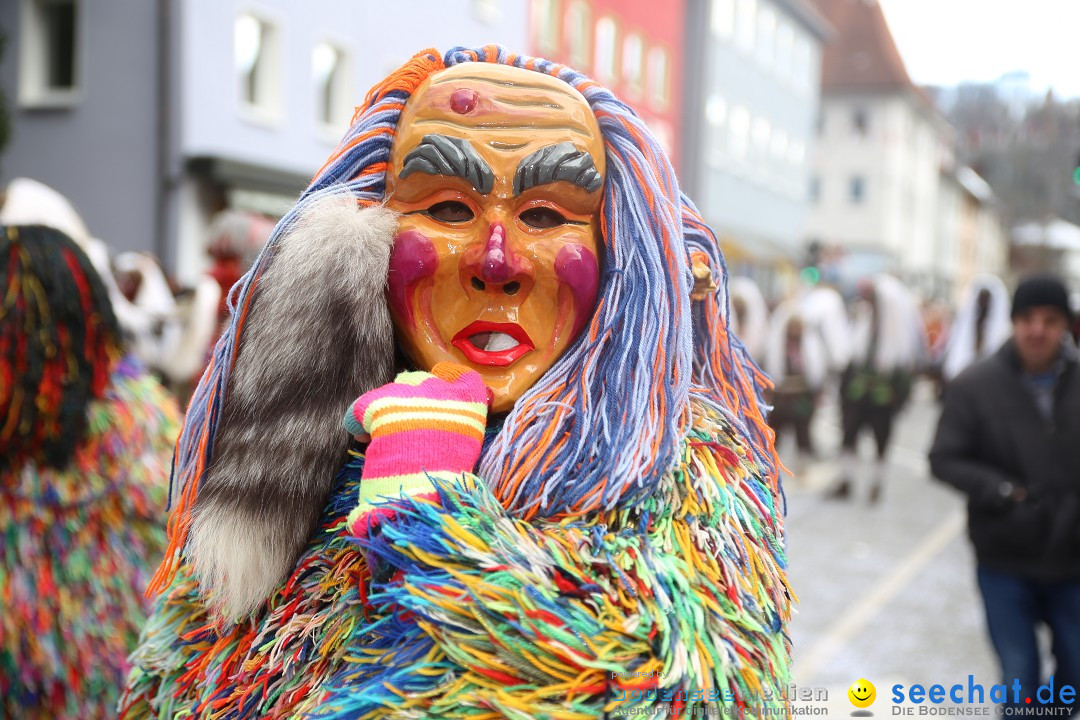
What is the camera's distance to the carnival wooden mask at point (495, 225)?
1.55 m

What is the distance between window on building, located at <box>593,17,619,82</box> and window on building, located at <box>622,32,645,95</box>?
457 mm

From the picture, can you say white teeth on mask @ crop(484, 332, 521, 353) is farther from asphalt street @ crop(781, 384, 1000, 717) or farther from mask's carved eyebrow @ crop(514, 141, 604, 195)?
asphalt street @ crop(781, 384, 1000, 717)

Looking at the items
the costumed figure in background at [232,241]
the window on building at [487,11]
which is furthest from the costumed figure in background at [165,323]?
the window on building at [487,11]

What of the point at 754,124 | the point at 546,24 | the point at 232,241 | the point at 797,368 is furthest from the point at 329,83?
the point at 754,124

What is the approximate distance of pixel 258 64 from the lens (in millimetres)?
13258

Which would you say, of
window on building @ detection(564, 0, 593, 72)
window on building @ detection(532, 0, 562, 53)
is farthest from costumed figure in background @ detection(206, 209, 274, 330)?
window on building @ detection(564, 0, 593, 72)

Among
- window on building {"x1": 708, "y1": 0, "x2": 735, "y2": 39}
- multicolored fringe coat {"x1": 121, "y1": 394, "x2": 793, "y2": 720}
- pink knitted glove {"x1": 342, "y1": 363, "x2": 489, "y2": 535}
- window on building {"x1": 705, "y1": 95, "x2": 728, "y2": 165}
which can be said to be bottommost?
multicolored fringe coat {"x1": 121, "y1": 394, "x2": 793, "y2": 720}

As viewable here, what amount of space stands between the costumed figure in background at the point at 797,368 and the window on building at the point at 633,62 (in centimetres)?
1288

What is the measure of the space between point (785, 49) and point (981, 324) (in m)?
24.4

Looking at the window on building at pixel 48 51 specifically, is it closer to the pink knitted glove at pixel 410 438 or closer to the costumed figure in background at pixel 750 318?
the costumed figure in background at pixel 750 318

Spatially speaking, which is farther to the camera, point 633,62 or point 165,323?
point 633,62

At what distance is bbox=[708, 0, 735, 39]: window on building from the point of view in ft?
81.7

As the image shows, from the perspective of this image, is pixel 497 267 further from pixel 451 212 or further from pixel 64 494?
pixel 64 494

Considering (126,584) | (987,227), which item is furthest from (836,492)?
(987,227)
